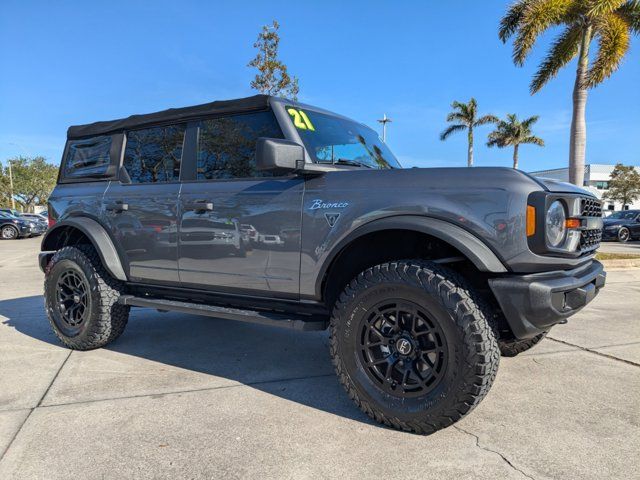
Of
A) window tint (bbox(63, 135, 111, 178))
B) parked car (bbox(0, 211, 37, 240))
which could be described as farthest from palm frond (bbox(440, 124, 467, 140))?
window tint (bbox(63, 135, 111, 178))

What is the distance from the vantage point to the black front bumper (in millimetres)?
2285

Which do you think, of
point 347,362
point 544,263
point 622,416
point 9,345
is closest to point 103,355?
point 9,345

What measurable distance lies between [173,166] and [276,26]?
12.4m

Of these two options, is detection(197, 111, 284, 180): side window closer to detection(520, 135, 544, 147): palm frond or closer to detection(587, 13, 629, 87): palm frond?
detection(587, 13, 629, 87): palm frond

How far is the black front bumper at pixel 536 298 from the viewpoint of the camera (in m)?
2.29

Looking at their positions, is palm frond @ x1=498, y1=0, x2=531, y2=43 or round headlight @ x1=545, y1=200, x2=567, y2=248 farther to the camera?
palm frond @ x1=498, y1=0, x2=531, y2=43

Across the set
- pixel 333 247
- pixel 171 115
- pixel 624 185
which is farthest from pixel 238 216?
pixel 624 185

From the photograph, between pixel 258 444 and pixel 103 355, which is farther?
pixel 103 355

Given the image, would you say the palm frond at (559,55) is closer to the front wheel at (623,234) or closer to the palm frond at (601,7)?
the palm frond at (601,7)

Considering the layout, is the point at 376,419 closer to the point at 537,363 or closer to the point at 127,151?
the point at 537,363

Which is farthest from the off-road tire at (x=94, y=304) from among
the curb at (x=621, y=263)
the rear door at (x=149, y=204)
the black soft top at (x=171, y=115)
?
the curb at (x=621, y=263)

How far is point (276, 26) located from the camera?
47.7 feet

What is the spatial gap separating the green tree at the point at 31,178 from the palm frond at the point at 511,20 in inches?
2449

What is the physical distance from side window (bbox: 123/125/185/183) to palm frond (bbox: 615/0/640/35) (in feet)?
45.3
